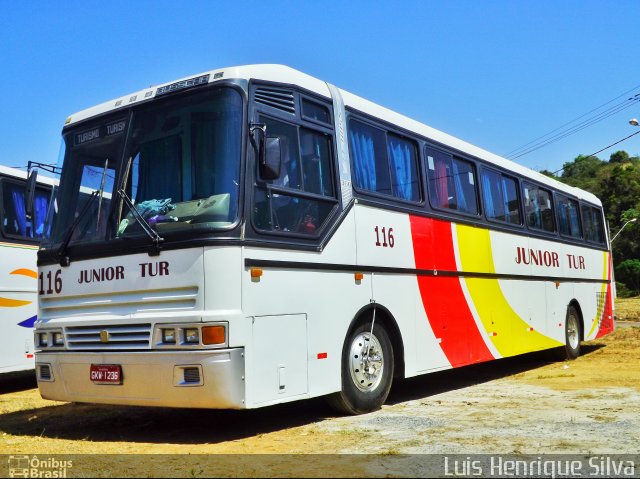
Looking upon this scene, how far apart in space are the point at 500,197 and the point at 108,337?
23.3 ft

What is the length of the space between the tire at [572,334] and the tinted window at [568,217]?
1.55m

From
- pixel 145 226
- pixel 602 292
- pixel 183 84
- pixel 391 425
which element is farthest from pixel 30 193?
pixel 602 292

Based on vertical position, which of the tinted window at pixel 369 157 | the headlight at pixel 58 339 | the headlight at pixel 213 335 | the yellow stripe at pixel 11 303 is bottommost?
the headlight at pixel 213 335

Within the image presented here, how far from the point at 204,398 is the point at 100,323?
4.51 ft

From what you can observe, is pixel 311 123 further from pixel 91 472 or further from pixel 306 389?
pixel 91 472

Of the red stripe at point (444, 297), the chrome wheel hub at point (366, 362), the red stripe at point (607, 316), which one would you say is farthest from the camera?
the red stripe at point (607, 316)

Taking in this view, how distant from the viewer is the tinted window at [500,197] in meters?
11.2

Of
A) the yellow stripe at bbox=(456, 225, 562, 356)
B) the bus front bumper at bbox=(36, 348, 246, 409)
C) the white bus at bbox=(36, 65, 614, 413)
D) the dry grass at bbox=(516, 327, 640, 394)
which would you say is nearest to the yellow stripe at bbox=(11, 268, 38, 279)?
the white bus at bbox=(36, 65, 614, 413)

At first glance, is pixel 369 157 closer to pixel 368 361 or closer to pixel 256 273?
pixel 368 361

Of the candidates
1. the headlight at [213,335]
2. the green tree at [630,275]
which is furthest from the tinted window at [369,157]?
the green tree at [630,275]

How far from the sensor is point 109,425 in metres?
7.78

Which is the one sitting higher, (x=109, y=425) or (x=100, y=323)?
(x=100, y=323)

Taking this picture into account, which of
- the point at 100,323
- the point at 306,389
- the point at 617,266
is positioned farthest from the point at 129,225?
the point at 617,266

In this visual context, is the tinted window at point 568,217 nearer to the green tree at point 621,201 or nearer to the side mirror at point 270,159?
the side mirror at point 270,159
